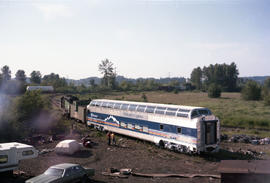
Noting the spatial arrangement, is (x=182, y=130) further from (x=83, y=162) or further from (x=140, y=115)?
(x=83, y=162)

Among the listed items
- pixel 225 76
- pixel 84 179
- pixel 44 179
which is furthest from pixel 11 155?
pixel 225 76

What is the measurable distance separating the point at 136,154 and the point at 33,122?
57.3ft

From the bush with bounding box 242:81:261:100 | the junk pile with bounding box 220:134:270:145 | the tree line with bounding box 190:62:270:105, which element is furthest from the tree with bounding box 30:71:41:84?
the junk pile with bounding box 220:134:270:145

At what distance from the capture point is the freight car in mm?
20000

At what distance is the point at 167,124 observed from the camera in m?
22.6

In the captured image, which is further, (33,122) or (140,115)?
(33,122)

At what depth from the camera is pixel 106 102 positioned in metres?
32.3

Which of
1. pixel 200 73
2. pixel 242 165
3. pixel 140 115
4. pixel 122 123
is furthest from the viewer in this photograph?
pixel 200 73

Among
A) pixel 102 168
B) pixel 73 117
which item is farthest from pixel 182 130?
pixel 73 117

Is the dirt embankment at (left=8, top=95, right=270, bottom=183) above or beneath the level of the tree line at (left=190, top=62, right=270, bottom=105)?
beneath

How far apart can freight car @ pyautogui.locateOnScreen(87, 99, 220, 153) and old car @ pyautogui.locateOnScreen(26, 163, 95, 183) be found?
9.29m

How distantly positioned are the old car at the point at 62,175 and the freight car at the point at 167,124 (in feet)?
30.5

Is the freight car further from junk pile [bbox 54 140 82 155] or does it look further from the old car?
the old car

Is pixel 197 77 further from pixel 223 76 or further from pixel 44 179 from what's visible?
pixel 44 179
